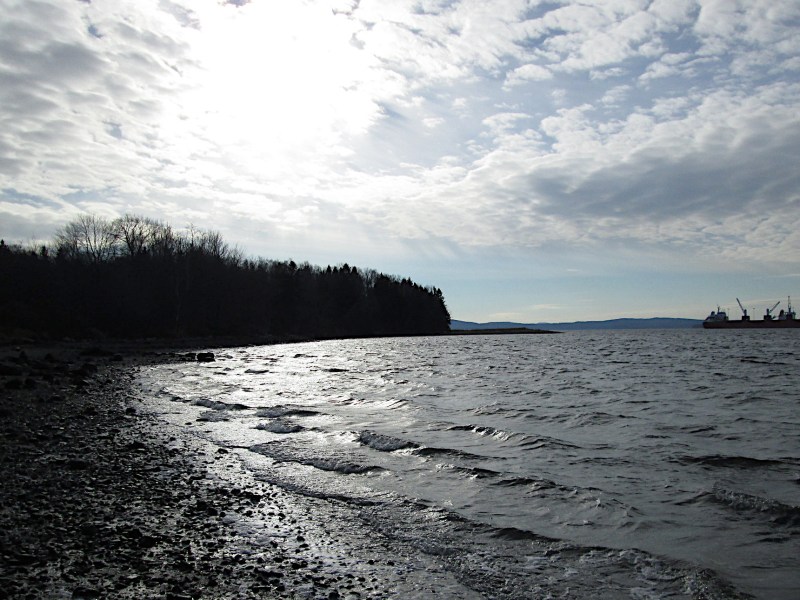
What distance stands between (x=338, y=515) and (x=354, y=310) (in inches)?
5196

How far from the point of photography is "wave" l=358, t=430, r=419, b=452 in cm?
1380

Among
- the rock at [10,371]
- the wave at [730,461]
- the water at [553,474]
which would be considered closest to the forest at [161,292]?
the rock at [10,371]

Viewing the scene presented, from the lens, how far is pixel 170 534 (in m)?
7.24

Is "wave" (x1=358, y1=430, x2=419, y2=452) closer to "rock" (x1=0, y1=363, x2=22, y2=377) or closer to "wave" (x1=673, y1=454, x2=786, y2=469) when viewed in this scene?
"wave" (x1=673, y1=454, x2=786, y2=469)

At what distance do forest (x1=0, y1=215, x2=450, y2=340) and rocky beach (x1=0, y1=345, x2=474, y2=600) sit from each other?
2328 inches

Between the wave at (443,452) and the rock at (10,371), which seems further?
the rock at (10,371)

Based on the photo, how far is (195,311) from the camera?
301 ft

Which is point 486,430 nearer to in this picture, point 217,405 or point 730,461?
point 730,461

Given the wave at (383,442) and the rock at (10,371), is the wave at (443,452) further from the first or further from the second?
the rock at (10,371)

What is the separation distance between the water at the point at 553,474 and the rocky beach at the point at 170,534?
0.78 metres

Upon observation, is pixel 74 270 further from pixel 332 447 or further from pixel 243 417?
pixel 332 447

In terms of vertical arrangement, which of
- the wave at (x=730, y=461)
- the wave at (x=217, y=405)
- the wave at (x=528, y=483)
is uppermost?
the wave at (x=730, y=461)

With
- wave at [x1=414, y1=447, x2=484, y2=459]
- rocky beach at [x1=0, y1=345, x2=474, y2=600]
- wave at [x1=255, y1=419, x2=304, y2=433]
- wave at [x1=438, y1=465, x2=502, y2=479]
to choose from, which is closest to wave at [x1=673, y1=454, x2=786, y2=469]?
wave at [x1=438, y1=465, x2=502, y2=479]

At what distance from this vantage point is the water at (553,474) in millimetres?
6859
